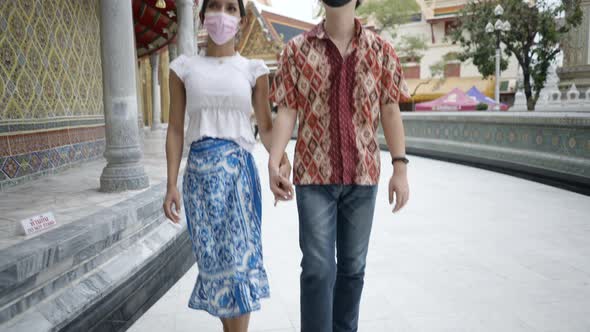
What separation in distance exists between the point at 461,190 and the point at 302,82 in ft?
17.1

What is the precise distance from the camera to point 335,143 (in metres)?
1.88

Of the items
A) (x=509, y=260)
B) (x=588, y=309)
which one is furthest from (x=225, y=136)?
(x=509, y=260)

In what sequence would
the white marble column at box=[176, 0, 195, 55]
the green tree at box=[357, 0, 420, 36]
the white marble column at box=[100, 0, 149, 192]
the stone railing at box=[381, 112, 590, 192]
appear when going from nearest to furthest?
the white marble column at box=[100, 0, 149, 192]
the stone railing at box=[381, 112, 590, 192]
the white marble column at box=[176, 0, 195, 55]
the green tree at box=[357, 0, 420, 36]

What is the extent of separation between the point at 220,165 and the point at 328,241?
0.55m

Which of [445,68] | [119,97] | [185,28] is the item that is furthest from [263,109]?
[445,68]

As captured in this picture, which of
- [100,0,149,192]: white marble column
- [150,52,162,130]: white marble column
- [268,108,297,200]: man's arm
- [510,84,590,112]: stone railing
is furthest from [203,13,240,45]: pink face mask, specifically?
[510,84,590,112]: stone railing

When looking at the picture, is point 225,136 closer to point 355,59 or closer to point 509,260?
point 355,59

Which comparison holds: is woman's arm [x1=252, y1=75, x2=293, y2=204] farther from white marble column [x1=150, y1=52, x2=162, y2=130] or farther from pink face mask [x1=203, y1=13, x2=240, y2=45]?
white marble column [x1=150, y1=52, x2=162, y2=130]

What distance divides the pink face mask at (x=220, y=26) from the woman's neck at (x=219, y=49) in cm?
3

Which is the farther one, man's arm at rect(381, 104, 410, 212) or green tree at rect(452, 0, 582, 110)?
green tree at rect(452, 0, 582, 110)

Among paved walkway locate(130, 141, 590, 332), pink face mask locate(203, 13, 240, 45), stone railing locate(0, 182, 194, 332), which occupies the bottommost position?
paved walkway locate(130, 141, 590, 332)

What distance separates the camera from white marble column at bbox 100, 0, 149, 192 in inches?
160

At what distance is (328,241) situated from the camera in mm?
1931

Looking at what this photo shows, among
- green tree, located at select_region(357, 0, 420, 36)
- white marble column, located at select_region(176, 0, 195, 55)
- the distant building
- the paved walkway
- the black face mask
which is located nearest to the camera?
the black face mask
